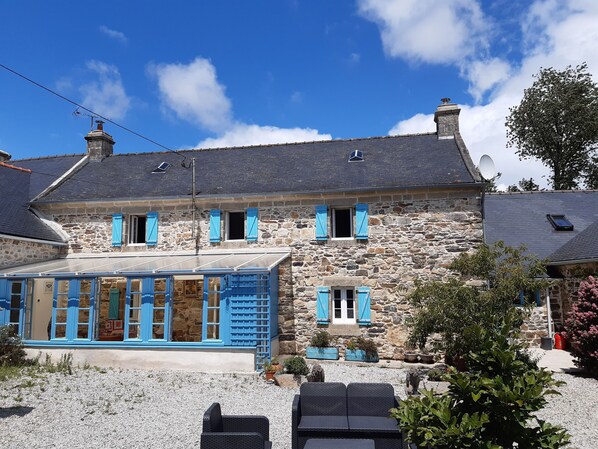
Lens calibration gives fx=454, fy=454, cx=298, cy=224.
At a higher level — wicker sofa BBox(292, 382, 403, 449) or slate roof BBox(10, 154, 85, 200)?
slate roof BBox(10, 154, 85, 200)

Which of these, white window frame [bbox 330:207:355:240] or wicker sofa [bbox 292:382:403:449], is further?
white window frame [bbox 330:207:355:240]

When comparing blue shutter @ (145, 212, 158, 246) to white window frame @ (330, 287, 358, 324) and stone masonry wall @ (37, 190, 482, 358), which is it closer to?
stone masonry wall @ (37, 190, 482, 358)

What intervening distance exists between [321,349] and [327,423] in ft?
22.2

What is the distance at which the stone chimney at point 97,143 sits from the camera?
1788cm

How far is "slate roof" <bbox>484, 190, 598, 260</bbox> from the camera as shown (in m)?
15.0

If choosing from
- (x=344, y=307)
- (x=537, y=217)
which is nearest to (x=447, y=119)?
(x=537, y=217)

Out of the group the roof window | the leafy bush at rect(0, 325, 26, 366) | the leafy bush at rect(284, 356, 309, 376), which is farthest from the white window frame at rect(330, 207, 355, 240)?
the leafy bush at rect(0, 325, 26, 366)

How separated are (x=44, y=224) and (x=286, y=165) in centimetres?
790

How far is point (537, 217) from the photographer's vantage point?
647 inches

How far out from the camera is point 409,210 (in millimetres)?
12594

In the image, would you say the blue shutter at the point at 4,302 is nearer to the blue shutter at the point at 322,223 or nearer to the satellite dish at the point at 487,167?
the blue shutter at the point at 322,223

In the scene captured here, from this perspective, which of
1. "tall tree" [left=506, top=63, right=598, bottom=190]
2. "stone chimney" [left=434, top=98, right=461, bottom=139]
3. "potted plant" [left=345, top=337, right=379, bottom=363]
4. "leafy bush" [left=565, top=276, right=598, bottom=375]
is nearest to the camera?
"leafy bush" [left=565, top=276, right=598, bottom=375]

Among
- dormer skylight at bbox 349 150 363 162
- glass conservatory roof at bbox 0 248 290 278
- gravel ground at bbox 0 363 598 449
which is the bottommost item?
gravel ground at bbox 0 363 598 449

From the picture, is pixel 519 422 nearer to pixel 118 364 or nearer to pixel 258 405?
pixel 258 405
